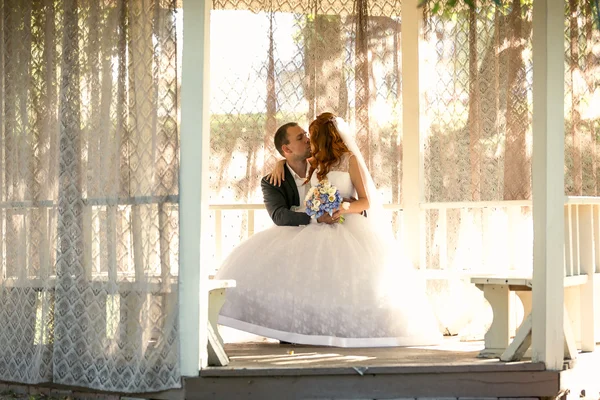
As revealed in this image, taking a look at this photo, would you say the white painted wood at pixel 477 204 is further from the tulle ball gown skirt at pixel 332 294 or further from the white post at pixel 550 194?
the white post at pixel 550 194

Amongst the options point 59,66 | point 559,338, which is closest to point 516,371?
point 559,338

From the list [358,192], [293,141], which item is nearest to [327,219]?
[358,192]

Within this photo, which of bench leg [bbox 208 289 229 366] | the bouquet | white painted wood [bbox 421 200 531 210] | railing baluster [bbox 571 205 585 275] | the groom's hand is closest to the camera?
bench leg [bbox 208 289 229 366]

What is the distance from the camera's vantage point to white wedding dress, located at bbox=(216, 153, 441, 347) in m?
6.83

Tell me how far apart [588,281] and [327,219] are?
1.98 meters

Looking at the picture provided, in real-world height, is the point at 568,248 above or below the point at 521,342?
above

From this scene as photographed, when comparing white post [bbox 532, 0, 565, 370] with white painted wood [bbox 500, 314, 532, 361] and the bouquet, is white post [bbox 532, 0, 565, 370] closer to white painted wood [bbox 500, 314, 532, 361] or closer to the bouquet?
white painted wood [bbox 500, 314, 532, 361]

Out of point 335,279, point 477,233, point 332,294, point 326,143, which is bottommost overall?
point 332,294

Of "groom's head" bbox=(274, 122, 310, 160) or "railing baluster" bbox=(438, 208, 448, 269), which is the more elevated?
"groom's head" bbox=(274, 122, 310, 160)

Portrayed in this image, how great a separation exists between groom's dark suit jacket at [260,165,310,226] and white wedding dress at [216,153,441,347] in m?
0.20

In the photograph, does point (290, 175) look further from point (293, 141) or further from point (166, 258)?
point (166, 258)

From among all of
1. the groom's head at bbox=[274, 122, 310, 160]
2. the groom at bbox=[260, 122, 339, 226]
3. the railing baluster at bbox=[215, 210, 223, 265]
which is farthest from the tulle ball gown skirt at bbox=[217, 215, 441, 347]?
the railing baluster at bbox=[215, 210, 223, 265]

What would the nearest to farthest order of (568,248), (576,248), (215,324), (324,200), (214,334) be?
(214,334), (215,324), (568,248), (576,248), (324,200)

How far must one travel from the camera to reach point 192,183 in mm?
5535
